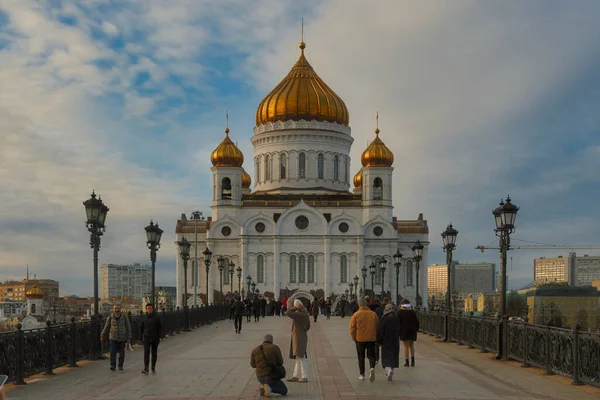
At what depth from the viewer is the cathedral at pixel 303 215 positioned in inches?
3007

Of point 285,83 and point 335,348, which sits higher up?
point 285,83

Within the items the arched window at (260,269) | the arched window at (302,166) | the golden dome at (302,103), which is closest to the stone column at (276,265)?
the arched window at (260,269)

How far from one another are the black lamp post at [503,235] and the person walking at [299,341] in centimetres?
665

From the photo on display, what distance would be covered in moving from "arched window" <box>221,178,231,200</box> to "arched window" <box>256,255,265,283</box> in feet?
21.3

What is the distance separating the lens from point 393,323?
16.4 m

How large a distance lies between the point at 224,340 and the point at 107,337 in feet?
31.1

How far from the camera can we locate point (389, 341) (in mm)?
16062

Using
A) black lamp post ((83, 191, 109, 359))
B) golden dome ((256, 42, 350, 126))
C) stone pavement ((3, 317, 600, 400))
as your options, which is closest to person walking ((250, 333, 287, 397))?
stone pavement ((3, 317, 600, 400))

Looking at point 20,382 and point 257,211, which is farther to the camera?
point 257,211

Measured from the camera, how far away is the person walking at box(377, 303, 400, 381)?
1593 cm

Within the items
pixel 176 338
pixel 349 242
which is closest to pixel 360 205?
pixel 349 242

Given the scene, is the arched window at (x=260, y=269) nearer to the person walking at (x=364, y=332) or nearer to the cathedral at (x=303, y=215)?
the cathedral at (x=303, y=215)

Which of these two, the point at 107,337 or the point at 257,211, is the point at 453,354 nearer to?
the point at 107,337

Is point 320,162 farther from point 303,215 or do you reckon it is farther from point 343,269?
point 343,269
